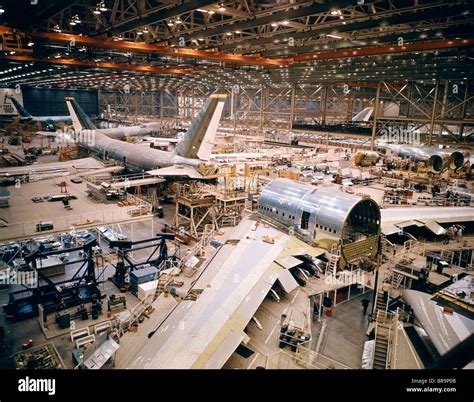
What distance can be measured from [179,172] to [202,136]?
13.1 feet

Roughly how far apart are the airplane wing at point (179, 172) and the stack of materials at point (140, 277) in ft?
29.8

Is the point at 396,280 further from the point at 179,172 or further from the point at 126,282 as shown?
the point at 179,172

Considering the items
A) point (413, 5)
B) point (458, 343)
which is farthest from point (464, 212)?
point (458, 343)

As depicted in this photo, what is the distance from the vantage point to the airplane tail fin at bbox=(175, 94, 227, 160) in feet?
92.2

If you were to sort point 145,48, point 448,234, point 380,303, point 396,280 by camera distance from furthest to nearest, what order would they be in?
point 145,48
point 448,234
point 396,280
point 380,303

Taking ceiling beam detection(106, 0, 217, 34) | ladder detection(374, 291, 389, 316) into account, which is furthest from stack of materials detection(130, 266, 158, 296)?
ceiling beam detection(106, 0, 217, 34)

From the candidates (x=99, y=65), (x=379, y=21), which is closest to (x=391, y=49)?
(x=379, y=21)

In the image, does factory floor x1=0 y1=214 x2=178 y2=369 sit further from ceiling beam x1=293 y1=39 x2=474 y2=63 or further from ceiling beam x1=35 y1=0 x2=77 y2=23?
ceiling beam x1=293 y1=39 x2=474 y2=63

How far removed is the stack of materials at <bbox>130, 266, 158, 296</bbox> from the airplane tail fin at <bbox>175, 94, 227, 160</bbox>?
12.8 m

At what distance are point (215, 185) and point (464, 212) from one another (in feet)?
59.7

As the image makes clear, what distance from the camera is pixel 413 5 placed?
13688 millimetres

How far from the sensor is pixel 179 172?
27141mm

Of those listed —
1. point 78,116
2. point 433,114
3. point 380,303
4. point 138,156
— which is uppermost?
point 433,114

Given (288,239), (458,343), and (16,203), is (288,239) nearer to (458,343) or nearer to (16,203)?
(458,343)
